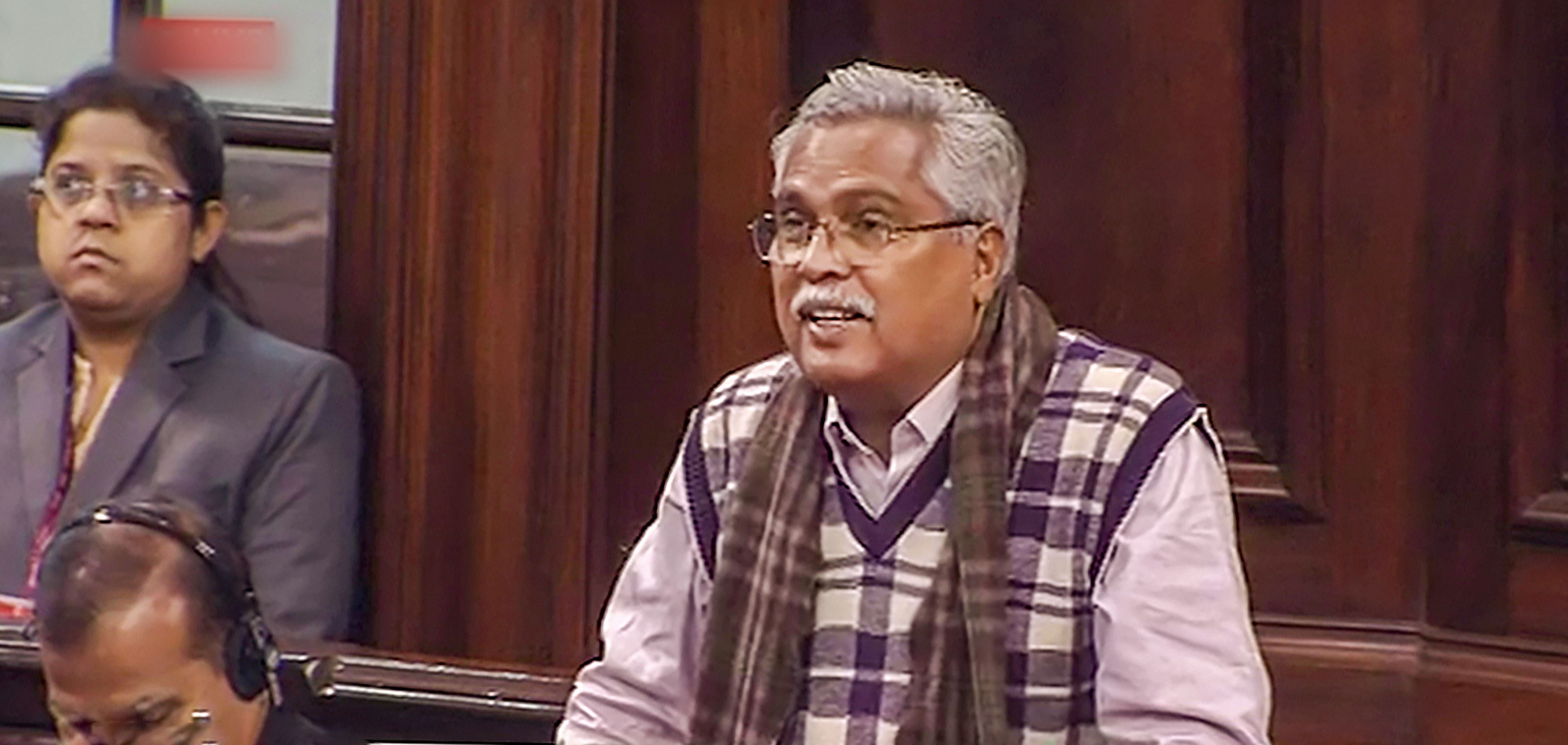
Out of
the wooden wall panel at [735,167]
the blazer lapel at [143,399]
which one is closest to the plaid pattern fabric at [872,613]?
the wooden wall panel at [735,167]

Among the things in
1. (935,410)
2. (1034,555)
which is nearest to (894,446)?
(935,410)

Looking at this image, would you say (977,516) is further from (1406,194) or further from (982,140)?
(1406,194)

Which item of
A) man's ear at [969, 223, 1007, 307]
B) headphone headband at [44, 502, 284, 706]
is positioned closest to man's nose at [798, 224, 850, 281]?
man's ear at [969, 223, 1007, 307]

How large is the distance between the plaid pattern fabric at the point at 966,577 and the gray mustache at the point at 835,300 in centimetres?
10

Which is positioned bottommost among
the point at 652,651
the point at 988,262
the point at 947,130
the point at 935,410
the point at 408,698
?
the point at 408,698

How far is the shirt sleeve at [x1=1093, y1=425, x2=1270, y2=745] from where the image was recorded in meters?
2.04

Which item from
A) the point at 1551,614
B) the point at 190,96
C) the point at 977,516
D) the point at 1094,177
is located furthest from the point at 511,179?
the point at 1551,614

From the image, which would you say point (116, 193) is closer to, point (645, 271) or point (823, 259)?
point (645, 271)

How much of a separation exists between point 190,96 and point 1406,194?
1243 mm

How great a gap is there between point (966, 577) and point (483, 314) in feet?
2.65

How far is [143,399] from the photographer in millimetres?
2861

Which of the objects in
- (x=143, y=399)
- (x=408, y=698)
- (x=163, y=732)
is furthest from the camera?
(x=143, y=399)

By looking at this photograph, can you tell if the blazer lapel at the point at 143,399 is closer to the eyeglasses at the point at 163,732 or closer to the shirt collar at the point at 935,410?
the eyeglasses at the point at 163,732

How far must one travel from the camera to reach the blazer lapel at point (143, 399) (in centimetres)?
282
